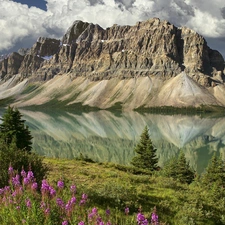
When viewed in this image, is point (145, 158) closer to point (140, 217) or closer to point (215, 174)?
point (215, 174)

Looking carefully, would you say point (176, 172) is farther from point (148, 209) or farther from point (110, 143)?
point (110, 143)

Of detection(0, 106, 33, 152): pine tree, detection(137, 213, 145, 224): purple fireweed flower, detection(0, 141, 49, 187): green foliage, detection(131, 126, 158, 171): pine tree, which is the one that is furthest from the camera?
detection(131, 126, 158, 171): pine tree

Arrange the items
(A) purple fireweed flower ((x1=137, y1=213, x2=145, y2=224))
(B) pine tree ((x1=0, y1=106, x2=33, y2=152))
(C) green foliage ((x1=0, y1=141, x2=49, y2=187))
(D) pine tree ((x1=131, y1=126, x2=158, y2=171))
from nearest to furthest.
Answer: (A) purple fireweed flower ((x1=137, y1=213, x2=145, y2=224)) < (C) green foliage ((x1=0, y1=141, x2=49, y2=187)) < (B) pine tree ((x1=0, y1=106, x2=33, y2=152)) < (D) pine tree ((x1=131, y1=126, x2=158, y2=171))

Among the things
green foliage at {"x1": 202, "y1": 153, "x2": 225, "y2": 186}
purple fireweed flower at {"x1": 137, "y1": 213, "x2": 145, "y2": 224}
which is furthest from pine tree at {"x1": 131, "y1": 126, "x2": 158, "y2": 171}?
purple fireweed flower at {"x1": 137, "y1": 213, "x2": 145, "y2": 224}

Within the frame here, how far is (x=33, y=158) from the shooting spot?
38.9 ft

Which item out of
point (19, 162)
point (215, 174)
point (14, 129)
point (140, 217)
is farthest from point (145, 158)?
point (140, 217)

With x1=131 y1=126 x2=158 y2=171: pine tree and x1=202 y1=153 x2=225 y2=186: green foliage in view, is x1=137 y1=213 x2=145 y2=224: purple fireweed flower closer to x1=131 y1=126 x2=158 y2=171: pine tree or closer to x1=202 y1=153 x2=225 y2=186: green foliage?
x1=202 y1=153 x2=225 y2=186: green foliage

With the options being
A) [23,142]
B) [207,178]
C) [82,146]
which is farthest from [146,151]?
[82,146]

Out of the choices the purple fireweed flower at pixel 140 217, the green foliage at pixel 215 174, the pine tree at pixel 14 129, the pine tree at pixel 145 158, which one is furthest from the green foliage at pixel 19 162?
the pine tree at pixel 145 158

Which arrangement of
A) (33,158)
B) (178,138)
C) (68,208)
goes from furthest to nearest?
1. (178,138)
2. (33,158)
3. (68,208)

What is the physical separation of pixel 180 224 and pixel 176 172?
100ft

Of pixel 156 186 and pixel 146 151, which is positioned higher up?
pixel 146 151

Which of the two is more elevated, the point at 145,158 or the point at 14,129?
the point at 14,129

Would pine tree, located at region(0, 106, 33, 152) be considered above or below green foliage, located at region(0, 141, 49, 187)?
above
